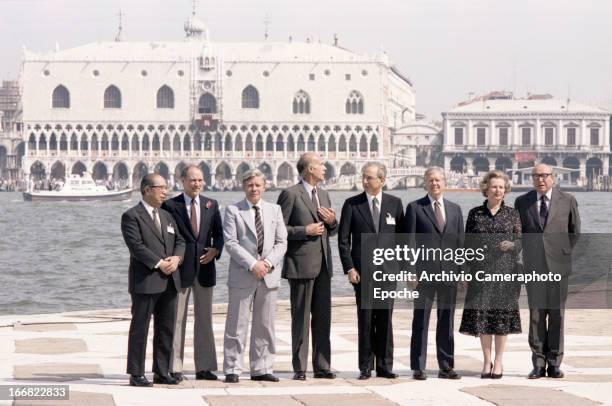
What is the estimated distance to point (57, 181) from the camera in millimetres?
126188

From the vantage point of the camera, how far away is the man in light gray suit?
1009 cm

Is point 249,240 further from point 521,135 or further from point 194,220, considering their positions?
point 521,135

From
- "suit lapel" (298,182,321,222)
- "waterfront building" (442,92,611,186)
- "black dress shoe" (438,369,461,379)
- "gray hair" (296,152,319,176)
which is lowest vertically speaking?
"black dress shoe" (438,369,461,379)

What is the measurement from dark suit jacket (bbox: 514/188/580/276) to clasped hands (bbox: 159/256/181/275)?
2382 millimetres

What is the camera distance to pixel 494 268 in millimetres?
10172

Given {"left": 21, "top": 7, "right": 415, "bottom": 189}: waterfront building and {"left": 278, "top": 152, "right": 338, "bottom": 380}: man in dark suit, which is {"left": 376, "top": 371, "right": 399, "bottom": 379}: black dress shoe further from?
{"left": 21, "top": 7, "right": 415, "bottom": 189}: waterfront building

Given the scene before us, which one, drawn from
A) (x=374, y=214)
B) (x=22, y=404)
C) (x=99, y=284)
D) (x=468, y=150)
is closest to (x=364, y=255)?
(x=374, y=214)

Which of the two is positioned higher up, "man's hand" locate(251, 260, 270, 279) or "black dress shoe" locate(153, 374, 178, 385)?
"man's hand" locate(251, 260, 270, 279)

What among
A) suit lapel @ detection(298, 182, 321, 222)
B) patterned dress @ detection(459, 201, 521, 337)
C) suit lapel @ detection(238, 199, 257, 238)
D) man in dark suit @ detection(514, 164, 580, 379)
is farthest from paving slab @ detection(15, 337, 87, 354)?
man in dark suit @ detection(514, 164, 580, 379)

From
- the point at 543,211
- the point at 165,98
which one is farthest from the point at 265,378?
the point at 165,98

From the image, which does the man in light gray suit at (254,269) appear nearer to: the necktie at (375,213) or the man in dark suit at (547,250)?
the necktie at (375,213)

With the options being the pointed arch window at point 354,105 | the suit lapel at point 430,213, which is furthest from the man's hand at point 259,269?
the pointed arch window at point 354,105

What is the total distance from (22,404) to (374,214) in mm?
2906

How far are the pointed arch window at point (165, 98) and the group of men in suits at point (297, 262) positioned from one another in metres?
119
